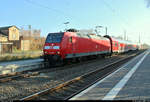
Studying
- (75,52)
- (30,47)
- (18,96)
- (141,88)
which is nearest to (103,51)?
(75,52)

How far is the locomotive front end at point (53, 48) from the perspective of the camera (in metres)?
13.9

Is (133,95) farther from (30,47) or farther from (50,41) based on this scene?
(30,47)

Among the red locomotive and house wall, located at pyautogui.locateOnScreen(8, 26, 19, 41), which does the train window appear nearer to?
the red locomotive

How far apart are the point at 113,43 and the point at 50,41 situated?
17.5 meters

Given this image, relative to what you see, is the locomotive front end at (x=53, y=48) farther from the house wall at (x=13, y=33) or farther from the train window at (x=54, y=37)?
the house wall at (x=13, y=33)

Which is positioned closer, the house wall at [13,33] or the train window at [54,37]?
the train window at [54,37]

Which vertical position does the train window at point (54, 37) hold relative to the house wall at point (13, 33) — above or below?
below

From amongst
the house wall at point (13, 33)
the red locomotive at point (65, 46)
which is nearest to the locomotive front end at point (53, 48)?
the red locomotive at point (65, 46)

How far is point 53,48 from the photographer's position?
14219 millimetres

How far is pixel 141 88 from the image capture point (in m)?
6.74

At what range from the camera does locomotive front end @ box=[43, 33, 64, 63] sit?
1391cm

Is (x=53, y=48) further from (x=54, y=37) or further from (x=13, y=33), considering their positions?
(x=13, y=33)

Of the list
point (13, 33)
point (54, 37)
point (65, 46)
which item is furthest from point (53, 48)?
point (13, 33)

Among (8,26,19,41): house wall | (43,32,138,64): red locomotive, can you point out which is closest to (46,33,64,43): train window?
(43,32,138,64): red locomotive
